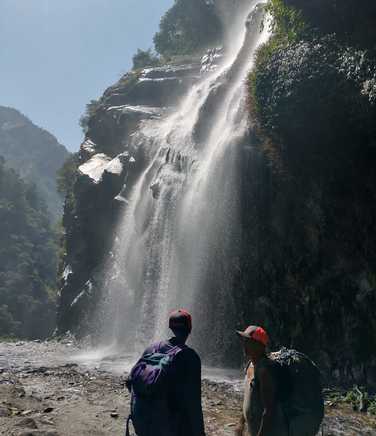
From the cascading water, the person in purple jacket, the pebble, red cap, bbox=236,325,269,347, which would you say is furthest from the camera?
the cascading water

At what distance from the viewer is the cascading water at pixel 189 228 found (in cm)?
1423

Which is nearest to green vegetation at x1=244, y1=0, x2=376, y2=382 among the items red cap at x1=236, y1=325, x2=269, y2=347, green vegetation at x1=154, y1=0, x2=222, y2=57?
red cap at x1=236, y1=325, x2=269, y2=347

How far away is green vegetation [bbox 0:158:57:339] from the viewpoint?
2042 inches

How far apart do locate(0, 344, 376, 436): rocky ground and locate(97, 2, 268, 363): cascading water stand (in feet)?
13.9

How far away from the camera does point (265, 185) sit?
1366 centimetres

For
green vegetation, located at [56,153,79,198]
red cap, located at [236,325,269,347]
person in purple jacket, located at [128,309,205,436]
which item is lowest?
person in purple jacket, located at [128,309,205,436]

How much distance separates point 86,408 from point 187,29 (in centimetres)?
3711

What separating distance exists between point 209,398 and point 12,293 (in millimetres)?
51806

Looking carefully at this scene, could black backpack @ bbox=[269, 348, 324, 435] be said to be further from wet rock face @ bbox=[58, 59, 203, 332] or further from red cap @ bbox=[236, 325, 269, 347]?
wet rock face @ bbox=[58, 59, 203, 332]

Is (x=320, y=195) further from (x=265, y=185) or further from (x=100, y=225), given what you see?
(x=100, y=225)

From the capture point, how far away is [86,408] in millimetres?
7973

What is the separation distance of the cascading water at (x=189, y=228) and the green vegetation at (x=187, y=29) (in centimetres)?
1524

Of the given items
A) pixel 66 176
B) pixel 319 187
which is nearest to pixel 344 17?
pixel 319 187

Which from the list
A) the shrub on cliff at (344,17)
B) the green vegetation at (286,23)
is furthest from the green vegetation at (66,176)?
the shrub on cliff at (344,17)
